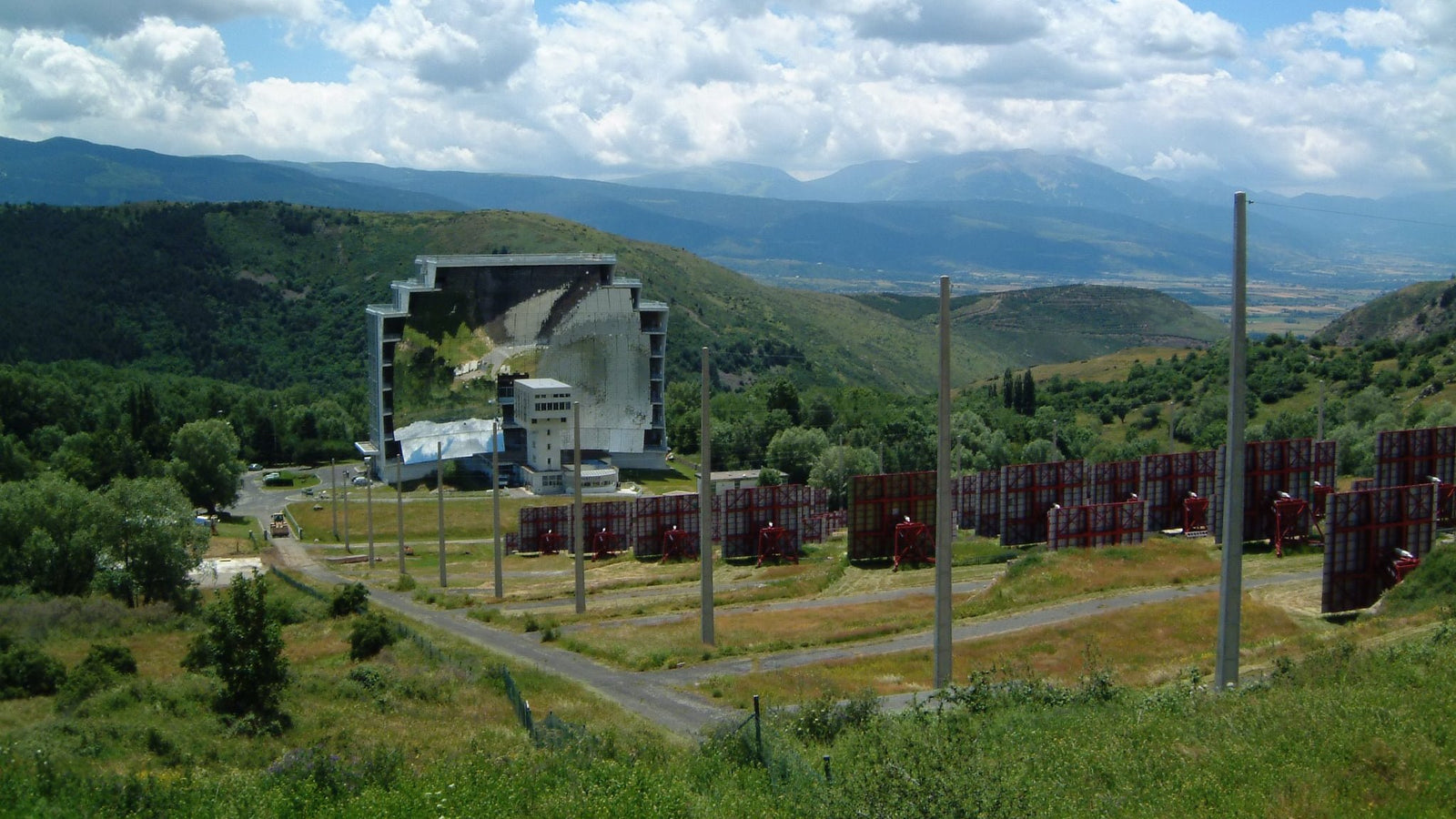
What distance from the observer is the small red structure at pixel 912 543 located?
145 feet

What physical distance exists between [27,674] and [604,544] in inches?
1334

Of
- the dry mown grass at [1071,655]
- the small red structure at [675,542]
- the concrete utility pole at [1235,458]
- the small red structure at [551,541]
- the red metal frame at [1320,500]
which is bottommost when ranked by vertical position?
the small red structure at [551,541]

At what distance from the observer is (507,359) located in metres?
103

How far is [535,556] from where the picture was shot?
62.4 metres

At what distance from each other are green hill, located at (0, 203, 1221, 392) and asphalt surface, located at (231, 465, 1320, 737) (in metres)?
124

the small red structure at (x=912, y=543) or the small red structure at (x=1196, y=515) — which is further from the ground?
the small red structure at (x=1196, y=515)

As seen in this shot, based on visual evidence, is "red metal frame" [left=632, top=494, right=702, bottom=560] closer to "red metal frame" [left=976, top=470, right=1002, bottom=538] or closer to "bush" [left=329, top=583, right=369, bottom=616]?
"red metal frame" [left=976, top=470, right=1002, bottom=538]

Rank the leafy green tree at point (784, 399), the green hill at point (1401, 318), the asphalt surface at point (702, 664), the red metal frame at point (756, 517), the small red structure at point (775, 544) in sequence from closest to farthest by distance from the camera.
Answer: the asphalt surface at point (702, 664), the small red structure at point (775, 544), the red metal frame at point (756, 517), the leafy green tree at point (784, 399), the green hill at point (1401, 318)

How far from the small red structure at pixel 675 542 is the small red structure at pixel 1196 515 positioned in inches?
849

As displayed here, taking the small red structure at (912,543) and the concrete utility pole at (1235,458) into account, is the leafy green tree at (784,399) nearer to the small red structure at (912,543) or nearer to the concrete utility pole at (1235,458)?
the small red structure at (912,543)

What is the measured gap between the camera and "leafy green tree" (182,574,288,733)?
2253cm

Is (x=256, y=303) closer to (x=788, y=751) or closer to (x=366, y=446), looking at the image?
(x=366, y=446)

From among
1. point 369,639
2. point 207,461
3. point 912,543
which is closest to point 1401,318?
point 912,543

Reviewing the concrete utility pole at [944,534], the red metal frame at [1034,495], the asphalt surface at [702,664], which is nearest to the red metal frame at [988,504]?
the red metal frame at [1034,495]
